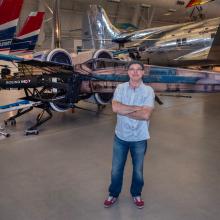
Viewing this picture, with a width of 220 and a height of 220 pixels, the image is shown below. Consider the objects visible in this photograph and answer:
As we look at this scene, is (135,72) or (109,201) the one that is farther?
(109,201)

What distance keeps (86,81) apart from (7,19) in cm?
293

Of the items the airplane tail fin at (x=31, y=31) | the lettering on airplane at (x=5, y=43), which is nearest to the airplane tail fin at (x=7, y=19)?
the lettering on airplane at (x=5, y=43)

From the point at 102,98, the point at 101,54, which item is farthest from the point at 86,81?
the point at 101,54

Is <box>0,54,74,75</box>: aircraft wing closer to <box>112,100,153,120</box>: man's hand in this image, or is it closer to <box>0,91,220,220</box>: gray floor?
<box>0,91,220,220</box>: gray floor

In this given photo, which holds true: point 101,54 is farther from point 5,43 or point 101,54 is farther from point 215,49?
point 215,49

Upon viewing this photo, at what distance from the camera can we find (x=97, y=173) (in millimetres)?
3135

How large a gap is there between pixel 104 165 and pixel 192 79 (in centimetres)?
318

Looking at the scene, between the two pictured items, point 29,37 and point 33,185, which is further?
point 29,37

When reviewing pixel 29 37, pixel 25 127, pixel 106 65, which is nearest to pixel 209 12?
pixel 29 37

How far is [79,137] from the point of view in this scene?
4.70 m

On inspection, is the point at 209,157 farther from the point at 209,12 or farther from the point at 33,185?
the point at 209,12

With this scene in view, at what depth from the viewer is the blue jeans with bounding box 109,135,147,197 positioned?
2.29 metres

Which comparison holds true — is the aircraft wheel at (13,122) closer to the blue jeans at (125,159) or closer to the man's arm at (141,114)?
the blue jeans at (125,159)

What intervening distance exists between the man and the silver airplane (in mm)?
5667
